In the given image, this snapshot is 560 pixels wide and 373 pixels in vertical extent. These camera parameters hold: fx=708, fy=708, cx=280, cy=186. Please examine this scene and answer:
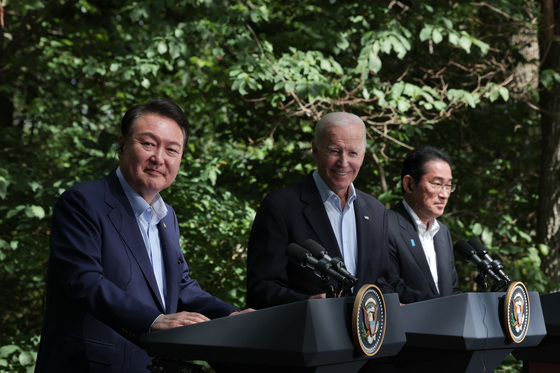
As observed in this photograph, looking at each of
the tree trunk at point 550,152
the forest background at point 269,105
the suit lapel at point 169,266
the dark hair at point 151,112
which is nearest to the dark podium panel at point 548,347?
the suit lapel at point 169,266

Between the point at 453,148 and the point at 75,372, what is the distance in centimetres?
576

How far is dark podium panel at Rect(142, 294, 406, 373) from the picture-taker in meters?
1.84

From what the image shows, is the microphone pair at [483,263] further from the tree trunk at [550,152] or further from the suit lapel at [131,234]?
the tree trunk at [550,152]

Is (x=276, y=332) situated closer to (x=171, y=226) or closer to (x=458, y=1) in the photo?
(x=171, y=226)

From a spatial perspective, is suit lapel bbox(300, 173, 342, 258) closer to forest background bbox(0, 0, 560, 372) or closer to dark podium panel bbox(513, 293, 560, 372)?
dark podium panel bbox(513, 293, 560, 372)

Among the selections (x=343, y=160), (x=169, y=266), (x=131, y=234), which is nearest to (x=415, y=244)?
(x=343, y=160)

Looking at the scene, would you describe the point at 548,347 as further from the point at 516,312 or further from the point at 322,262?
the point at 322,262

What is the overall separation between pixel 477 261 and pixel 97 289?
5.62 feet

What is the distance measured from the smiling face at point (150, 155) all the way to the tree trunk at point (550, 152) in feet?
16.3

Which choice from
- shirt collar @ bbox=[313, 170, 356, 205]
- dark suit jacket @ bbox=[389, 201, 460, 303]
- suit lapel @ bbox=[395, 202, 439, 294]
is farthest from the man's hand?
suit lapel @ bbox=[395, 202, 439, 294]

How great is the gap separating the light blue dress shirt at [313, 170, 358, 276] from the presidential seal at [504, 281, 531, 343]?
0.62m

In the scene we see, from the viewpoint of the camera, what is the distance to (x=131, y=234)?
7.46ft

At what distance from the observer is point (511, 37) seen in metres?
7.55

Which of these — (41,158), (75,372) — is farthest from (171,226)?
(41,158)
